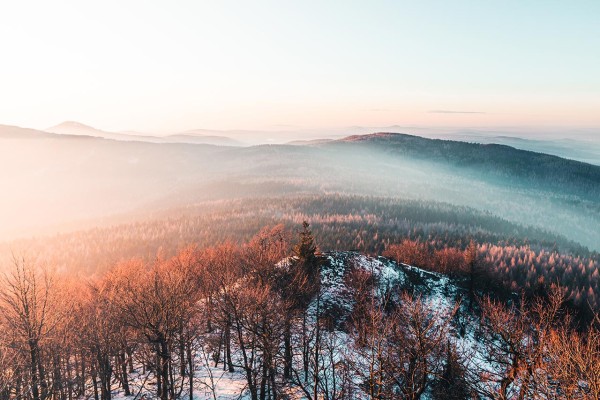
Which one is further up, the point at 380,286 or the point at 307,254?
the point at 307,254

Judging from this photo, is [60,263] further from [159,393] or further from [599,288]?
[599,288]

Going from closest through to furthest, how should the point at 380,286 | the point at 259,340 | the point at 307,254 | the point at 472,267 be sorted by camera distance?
1. the point at 259,340
2. the point at 307,254
3. the point at 380,286
4. the point at 472,267

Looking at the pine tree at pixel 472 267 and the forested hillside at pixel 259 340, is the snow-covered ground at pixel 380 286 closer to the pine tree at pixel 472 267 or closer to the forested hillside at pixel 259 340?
the forested hillside at pixel 259 340

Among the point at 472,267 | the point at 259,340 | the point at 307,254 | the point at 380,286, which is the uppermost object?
the point at 307,254

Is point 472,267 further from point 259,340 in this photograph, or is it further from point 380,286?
point 259,340

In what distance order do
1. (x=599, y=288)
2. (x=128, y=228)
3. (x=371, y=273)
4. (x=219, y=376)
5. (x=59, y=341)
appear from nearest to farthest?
(x=59, y=341), (x=219, y=376), (x=371, y=273), (x=599, y=288), (x=128, y=228)

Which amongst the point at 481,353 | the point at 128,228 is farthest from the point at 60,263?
the point at 481,353

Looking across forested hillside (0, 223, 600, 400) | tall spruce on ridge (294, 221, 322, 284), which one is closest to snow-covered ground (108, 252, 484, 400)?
forested hillside (0, 223, 600, 400)

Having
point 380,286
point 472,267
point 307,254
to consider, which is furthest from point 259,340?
point 472,267

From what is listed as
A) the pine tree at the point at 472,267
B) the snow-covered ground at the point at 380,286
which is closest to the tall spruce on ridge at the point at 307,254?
the snow-covered ground at the point at 380,286

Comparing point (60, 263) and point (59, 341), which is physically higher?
point (59, 341)

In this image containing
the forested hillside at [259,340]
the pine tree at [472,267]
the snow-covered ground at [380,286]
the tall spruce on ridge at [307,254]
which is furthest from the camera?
the pine tree at [472,267]
